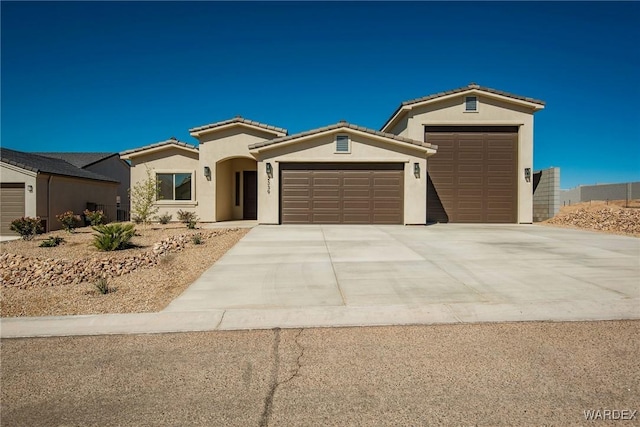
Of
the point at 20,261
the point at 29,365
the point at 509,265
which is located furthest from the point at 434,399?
the point at 20,261

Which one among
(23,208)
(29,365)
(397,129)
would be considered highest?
(397,129)

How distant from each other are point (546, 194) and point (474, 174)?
360 centimetres

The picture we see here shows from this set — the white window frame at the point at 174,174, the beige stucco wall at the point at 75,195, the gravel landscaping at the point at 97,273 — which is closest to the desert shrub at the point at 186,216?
the white window frame at the point at 174,174

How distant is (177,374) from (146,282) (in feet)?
12.4

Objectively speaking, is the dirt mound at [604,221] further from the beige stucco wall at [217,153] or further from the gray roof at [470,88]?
the beige stucco wall at [217,153]

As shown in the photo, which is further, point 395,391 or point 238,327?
point 238,327

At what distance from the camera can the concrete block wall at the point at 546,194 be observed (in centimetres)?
1655

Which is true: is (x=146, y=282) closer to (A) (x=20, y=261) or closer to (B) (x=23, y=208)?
(A) (x=20, y=261)

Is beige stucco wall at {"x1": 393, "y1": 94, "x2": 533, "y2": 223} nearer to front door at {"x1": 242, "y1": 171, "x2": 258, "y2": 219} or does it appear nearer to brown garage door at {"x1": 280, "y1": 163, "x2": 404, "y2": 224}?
brown garage door at {"x1": 280, "y1": 163, "x2": 404, "y2": 224}

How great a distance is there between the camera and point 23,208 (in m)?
15.9

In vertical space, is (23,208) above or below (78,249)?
above

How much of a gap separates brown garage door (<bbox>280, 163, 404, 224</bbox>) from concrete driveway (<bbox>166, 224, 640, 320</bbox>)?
4762mm

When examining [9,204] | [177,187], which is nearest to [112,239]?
[177,187]

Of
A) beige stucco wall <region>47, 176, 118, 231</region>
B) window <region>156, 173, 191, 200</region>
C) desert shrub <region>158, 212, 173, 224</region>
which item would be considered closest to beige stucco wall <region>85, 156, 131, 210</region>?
beige stucco wall <region>47, 176, 118, 231</region>
